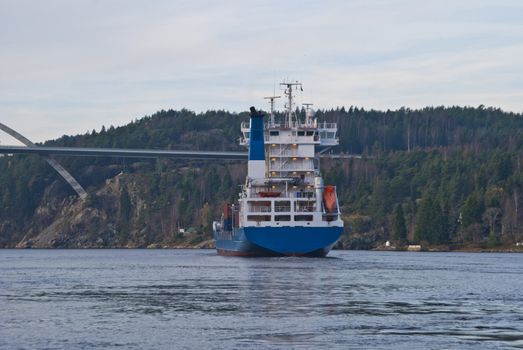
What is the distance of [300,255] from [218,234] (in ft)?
124

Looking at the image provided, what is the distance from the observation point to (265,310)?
189 ft

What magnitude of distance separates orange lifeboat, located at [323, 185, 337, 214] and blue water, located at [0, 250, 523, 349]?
22.9 metres

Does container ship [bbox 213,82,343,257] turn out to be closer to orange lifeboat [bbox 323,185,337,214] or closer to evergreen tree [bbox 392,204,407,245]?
orange lifeboat [bbox 323,185,337,214]

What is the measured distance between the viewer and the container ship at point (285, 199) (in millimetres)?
111062

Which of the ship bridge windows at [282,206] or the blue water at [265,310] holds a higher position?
the ship bridge windows at [282,206]

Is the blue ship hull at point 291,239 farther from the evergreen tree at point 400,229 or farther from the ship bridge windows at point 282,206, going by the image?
the evergreen tree at point 400,229

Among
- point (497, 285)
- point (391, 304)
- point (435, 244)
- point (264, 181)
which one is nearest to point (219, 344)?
point (391, 304)

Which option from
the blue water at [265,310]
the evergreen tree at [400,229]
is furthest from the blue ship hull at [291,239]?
the evergreen tree at [400,229]

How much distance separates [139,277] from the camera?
89625 mm

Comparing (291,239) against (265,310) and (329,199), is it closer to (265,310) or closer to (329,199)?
(329,199)

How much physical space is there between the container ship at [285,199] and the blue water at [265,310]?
18853 millimetres

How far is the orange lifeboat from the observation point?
114412mm

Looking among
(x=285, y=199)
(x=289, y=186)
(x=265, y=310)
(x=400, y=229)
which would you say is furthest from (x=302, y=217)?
(x=400, y=229)

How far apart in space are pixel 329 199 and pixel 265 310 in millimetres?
58125
